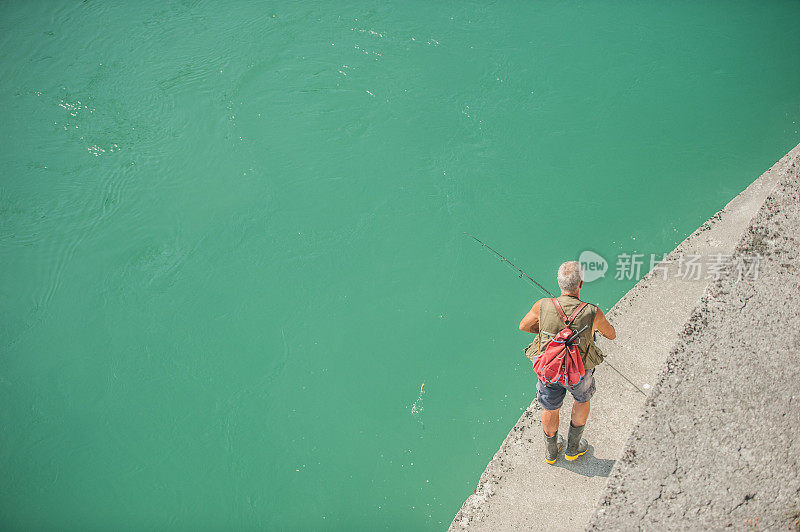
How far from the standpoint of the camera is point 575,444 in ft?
8.95

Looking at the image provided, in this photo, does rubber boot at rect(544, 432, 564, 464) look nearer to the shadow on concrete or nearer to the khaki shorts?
the shadow on concrete

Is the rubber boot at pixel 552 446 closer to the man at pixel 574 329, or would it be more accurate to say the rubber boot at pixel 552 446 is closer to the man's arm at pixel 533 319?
the man at pixel 574 329

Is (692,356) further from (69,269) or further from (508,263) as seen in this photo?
(69,269)

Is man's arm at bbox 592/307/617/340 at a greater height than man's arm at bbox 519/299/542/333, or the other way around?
man's arm at bbox 592/307/617/340

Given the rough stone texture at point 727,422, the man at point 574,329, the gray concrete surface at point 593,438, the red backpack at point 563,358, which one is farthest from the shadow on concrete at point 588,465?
the red backpack at point 563,358

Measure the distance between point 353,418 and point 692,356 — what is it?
1.94 m

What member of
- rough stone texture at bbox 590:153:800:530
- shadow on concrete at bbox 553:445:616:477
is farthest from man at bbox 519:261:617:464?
rough stone texture at bbox 590:153:800:530

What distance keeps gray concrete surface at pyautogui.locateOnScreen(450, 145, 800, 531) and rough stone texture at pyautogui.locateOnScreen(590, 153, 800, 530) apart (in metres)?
0.30

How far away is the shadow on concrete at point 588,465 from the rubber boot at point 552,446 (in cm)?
5

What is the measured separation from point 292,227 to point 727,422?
2919 mm

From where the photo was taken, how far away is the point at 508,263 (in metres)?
3.75

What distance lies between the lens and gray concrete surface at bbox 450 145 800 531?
2.75m

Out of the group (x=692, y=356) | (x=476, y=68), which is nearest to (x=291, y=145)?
(x=476, y=68)

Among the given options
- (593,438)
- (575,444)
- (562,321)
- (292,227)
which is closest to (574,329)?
(562,321)
